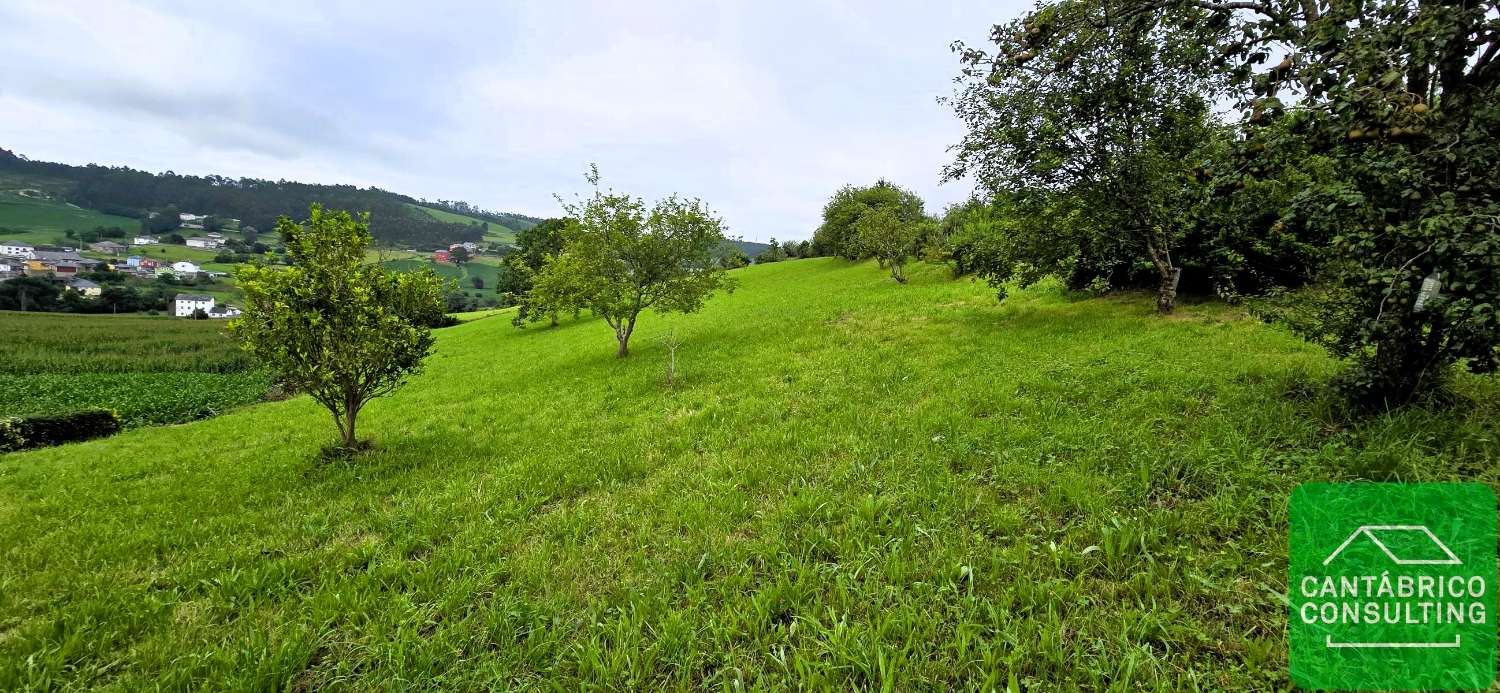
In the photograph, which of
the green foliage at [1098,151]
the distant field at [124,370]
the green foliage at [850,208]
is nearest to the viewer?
the green foliage at [1098,151]

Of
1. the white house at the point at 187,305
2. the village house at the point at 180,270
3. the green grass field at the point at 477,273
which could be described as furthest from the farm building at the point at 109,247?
the green grass field at the point at 477,273

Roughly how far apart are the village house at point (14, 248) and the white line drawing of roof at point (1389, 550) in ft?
605

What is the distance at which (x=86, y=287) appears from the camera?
269 feet

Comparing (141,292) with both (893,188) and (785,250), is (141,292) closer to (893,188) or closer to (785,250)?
(785,250)

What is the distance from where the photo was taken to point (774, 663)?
3.50 meters

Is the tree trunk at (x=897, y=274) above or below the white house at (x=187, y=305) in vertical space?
above

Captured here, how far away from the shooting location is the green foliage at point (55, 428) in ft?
40.3

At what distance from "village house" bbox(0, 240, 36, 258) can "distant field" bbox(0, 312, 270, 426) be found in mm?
88218

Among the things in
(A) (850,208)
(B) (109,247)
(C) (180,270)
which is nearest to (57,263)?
(C) (180,270)

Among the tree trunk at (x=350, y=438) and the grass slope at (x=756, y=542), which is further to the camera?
the tree trunk at (x=350, y=438)

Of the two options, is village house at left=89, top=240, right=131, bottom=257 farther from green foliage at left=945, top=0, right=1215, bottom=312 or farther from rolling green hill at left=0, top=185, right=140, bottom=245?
green foliage at left=945, top=0, right=1215, bottom=312

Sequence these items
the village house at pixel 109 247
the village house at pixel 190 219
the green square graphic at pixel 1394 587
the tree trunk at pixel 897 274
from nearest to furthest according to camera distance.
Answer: the green square graphic at pixel 1394 587 < the tree trunk at pixel 897 274 < the village house at pixel 109 247 < the village house at pixel 190 219

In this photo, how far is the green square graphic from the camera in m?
2.92

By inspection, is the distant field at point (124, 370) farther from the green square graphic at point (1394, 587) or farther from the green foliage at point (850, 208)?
the green foliage at point (850, 208)
